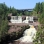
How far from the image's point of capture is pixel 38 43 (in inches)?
284

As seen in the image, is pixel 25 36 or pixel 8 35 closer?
pixel 8 35

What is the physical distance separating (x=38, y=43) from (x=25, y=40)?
41.8 ft

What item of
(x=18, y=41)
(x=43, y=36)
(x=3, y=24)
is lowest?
(x=18, y=41)

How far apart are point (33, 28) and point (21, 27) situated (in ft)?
6.07

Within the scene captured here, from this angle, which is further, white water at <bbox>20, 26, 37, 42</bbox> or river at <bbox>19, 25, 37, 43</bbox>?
white water at <bbox>20, 26, 37, 42</bbox>

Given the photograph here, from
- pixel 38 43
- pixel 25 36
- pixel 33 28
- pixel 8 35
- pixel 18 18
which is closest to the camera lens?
pixel 38 43

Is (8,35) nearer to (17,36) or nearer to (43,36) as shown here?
(17,36)

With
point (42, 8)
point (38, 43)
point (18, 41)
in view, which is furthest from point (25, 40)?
point (42, 8)

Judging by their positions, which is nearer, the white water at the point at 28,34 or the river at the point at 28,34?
the river at the point at 28,34

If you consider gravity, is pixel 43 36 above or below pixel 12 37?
above

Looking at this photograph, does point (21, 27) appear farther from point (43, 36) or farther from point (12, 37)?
point (43, 36)

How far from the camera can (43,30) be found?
25.1ft

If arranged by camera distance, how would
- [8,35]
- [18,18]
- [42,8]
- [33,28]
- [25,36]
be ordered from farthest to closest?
[42,8] < [18,18] < [33,28] < [25,36] < [8,35]

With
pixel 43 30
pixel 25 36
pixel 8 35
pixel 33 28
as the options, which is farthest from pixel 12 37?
pixel 43 30
